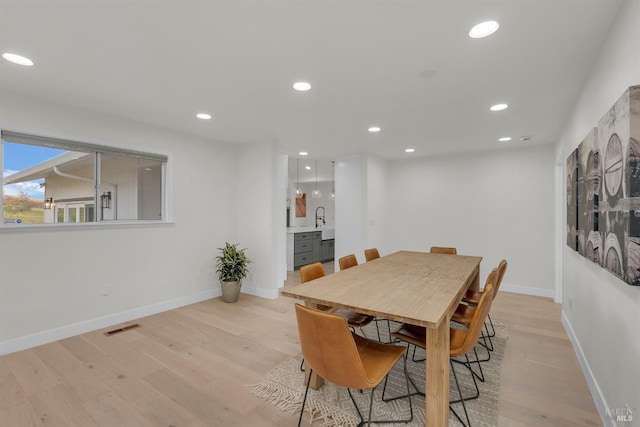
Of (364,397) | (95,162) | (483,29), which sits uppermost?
(483,29)

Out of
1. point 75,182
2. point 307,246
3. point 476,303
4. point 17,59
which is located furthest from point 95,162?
point 307,246

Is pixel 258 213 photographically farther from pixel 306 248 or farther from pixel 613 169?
pixel 613 169

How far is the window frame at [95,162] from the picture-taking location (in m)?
2.73

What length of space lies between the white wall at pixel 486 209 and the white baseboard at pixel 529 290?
0.01 m

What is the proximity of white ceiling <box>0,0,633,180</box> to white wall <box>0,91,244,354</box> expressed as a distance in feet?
1.02

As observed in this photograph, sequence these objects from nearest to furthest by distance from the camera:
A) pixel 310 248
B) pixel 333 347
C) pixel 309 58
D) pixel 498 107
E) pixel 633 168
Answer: pixel 633 168 → pixel 333 347 → pixel 309 58 → pixel 498 107 → pixel 310 248

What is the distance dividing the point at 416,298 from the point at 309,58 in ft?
5.73

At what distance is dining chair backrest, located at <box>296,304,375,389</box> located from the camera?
140 cm

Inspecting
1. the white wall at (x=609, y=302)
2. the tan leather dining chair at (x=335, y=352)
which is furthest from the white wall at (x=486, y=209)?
the tan leather dining chair at (x=335, y=352)

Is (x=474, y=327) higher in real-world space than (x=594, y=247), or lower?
lower

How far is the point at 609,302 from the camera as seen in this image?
71.0 inches

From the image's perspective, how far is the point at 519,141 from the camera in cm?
445

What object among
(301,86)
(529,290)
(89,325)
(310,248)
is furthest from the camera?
(310,248)

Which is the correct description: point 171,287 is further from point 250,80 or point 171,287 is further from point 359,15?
point 359,15
